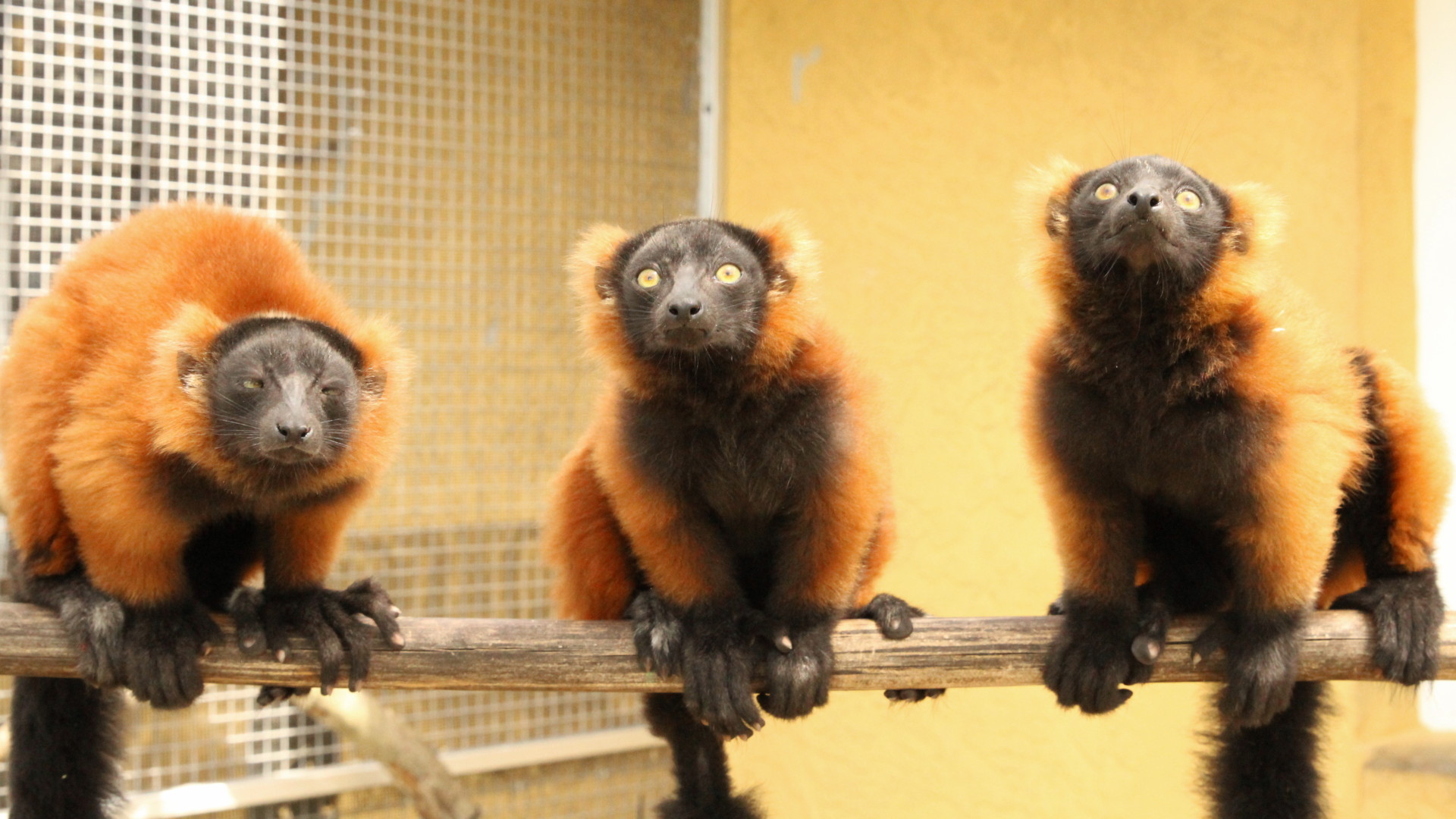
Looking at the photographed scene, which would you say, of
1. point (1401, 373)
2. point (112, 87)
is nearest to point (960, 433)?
point (1401, 373)

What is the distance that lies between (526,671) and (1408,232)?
339 centimetres

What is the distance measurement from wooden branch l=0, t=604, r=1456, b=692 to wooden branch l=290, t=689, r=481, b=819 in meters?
1.40

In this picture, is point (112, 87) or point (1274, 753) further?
point (112, 87)

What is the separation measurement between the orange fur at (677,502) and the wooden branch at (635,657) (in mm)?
186

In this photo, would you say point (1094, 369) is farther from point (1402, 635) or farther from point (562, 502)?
point (562, 502)

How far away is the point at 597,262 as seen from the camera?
3211mm

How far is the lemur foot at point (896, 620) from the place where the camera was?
117 inches

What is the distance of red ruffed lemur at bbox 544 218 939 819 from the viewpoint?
289 centimetres

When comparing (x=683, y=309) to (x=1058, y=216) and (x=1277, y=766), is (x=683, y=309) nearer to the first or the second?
(x=1058, y=216)

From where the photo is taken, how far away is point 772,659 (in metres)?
2.90

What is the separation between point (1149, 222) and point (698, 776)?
1745 mm

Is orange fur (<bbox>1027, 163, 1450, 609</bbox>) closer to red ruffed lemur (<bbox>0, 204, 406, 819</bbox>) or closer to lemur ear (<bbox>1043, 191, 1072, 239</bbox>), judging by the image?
lemur ear (<bbox>1043, 191, 1072, 239</bbox>)

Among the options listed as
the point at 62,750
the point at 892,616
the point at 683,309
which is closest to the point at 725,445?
the point at 683,309

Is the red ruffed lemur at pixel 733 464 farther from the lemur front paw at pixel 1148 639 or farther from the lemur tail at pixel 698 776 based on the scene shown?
the lemur front paw at pixel 1148 639
